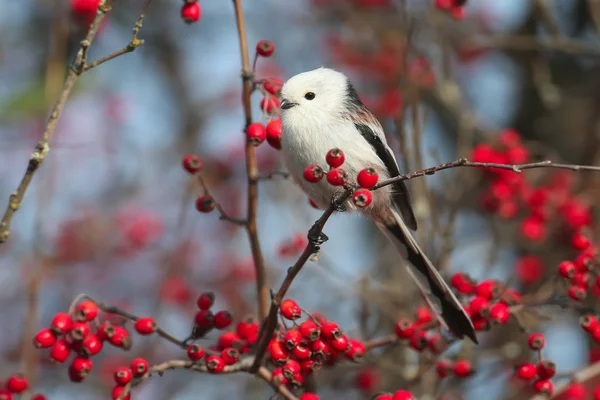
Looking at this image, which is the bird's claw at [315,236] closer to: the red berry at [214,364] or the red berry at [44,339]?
the red berry at [214,364]

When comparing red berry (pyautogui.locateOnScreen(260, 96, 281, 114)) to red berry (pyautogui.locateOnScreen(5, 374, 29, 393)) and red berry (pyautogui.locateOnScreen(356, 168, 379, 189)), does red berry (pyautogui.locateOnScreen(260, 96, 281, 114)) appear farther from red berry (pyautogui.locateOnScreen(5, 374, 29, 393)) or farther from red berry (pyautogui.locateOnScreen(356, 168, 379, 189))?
red berry (pyautogui.locateOnScreen(5, 374, 29, 393))

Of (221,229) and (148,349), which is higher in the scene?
(221,229)

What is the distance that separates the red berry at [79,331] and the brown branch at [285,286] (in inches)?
20.4

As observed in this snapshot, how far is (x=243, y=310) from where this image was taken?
16.2ft

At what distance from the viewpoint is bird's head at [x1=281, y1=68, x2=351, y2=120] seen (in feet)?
9.12

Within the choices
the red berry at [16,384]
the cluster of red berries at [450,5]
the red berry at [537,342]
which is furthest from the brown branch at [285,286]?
the cluster of red berries at [450,5]

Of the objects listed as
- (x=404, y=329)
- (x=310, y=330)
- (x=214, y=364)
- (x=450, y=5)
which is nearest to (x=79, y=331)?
(x=214, y=364)

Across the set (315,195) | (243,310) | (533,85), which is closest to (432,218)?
(315,195)

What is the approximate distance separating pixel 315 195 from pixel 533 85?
3.17 metres

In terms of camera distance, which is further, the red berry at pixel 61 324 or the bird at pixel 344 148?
the bird at pixel 344 148

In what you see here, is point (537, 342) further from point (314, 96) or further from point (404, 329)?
point (314, 96)

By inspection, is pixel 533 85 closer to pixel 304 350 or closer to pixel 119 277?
pixel 119 277

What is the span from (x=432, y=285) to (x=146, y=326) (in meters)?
1.16

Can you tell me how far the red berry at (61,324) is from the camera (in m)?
2.17
